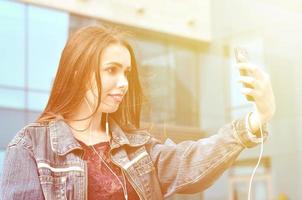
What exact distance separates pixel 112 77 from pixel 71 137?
0.33 ft

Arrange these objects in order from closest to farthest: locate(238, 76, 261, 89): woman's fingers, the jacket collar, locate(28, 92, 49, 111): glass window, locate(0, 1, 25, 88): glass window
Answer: locate(238, 76, 261, 89): woman's fingers → the jacket collar → locate(28, 92, 49, 111): glass window → locate(0, 1, 25, 88): glass window

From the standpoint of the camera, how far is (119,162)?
29.4 inches

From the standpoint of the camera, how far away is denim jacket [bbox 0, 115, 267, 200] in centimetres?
70

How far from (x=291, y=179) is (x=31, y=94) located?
3.29ft

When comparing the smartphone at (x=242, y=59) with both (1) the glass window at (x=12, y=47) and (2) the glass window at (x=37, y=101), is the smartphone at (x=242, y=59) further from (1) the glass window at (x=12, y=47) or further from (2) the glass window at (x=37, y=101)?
(1) the glass window at (x=12, y=47)

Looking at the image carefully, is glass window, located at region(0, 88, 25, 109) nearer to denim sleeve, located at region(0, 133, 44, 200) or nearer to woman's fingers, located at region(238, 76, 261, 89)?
denim sleeve, located at region(0, 133, 44, 200)

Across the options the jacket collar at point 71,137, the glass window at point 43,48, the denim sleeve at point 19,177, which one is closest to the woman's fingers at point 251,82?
the jacket collar at point 71,137

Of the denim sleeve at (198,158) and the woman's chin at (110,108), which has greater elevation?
the woman's chin at (110,108)

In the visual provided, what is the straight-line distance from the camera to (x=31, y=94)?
211 centimetres

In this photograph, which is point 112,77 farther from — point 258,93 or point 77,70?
point 258,93

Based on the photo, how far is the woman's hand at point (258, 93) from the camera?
64 centimetres

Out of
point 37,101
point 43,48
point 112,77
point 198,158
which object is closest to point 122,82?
point 112,77

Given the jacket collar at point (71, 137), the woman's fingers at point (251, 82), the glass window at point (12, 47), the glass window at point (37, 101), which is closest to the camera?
the woman's fingers at point (251, 82)

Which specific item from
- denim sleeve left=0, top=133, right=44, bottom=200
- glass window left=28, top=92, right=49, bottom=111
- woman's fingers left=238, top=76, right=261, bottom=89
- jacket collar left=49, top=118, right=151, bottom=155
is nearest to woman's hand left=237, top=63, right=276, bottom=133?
woman's fingers left=238, top=76, right=261, bottom=89
